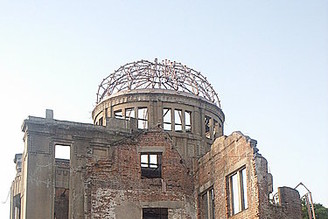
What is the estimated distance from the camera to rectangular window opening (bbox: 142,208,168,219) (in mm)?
31500

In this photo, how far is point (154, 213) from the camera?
31906 millimetres

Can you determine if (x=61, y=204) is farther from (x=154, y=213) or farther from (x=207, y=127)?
(x=207, y=127)

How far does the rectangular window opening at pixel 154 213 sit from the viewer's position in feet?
103

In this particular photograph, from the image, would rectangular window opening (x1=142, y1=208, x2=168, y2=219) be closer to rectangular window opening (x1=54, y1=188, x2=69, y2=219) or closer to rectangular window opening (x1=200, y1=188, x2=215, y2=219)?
rectangular window opening (x1=200, y1=188, x2=215, y2=219)

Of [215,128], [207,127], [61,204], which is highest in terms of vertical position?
[207,127]

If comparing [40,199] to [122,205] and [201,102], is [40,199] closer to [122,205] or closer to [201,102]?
[122,205]

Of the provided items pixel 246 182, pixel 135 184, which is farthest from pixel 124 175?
pixel 246 182

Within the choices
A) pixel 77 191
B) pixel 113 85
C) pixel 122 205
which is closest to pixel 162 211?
pixel 122 205

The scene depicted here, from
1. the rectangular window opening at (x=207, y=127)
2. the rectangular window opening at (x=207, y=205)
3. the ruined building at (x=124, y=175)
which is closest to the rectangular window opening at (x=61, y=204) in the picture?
the ruined building at (x=124, y=175)

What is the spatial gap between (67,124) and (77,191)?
353cm

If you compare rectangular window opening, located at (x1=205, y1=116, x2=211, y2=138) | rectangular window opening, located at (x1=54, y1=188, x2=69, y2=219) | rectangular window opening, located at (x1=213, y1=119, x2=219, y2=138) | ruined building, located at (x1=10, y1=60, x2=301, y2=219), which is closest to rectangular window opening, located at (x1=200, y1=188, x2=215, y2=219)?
ruined building, located at (x1=10, y1=60, x2=301, y2=219)

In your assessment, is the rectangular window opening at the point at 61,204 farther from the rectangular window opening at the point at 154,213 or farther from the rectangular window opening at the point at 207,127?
the rectangular window opening at the point at 207,127

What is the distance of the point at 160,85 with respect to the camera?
37938 millimetres

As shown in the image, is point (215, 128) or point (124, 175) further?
point (215, 128)
